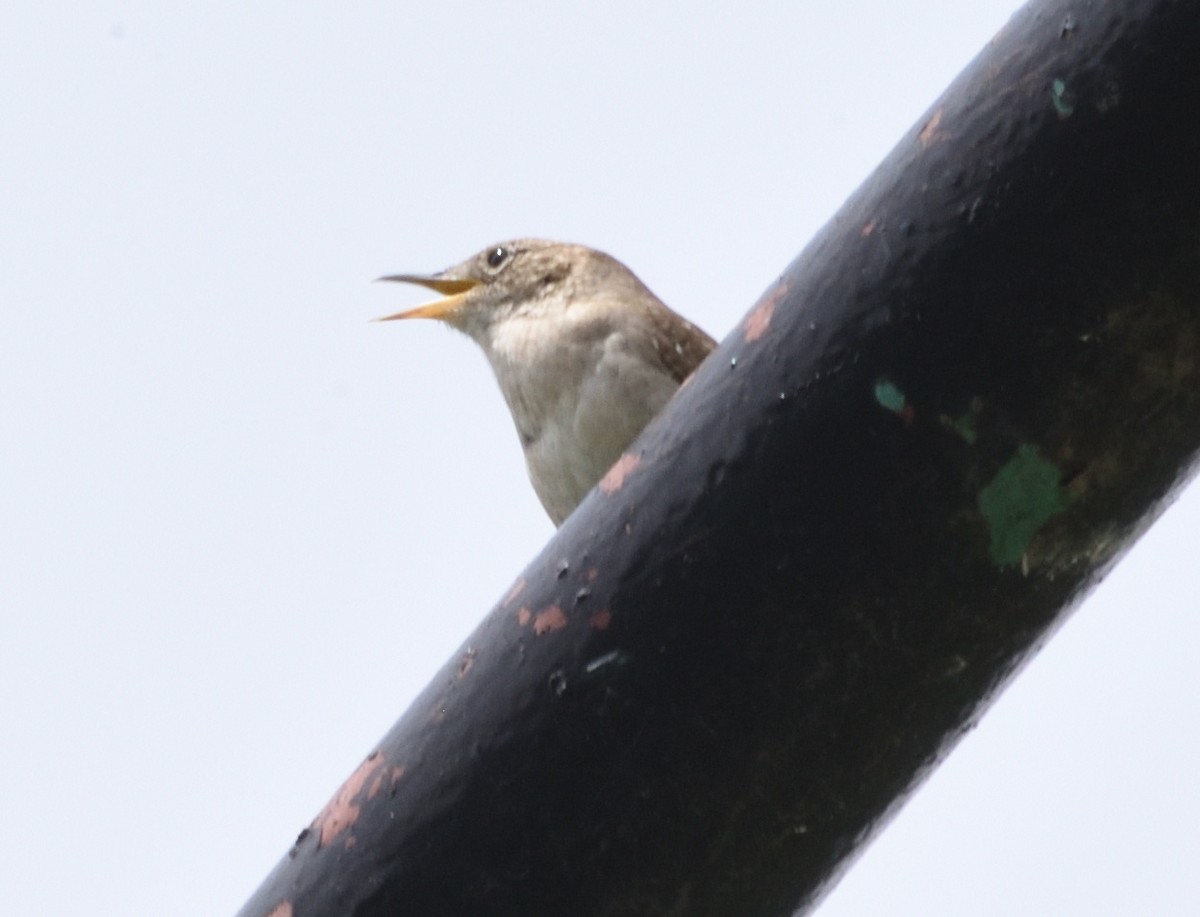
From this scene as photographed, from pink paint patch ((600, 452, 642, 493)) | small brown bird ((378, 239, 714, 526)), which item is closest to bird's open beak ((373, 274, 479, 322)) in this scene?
small brown bird ((378, 239, 714, 526))

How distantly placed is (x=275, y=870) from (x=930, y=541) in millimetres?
789

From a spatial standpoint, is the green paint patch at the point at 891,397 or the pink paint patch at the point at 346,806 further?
the pink paint patch at the point at 346,806

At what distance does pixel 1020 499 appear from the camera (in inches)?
58.1

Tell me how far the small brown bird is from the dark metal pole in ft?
8.19

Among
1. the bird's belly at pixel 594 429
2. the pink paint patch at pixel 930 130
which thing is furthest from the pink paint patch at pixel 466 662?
the bird's belly at pixel 594 429

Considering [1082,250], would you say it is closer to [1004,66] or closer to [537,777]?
[1004,66]

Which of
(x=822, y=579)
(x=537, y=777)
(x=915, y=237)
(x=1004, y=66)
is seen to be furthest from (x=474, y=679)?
(x=1004, y=66)

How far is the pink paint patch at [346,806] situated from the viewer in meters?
1.64

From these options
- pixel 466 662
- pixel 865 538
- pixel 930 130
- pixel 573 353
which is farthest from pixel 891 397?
pixel 573 353

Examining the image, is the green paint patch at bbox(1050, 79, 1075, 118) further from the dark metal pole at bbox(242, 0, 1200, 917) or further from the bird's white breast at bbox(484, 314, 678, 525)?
the bird's white breast at bbox(484, 314, 678, 525)

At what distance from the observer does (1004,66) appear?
1593 millimetres

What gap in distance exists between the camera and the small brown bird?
4129 millimetres

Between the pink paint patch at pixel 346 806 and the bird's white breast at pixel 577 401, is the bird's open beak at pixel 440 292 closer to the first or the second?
the bird's white breast at pixel 577 401

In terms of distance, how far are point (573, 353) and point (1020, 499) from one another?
2.98m
